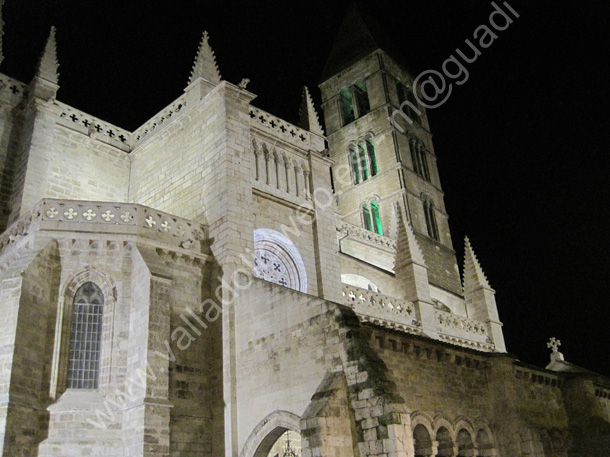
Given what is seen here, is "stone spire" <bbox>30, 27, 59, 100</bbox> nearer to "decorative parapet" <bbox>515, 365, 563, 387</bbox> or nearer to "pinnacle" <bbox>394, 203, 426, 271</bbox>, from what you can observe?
"pinnacle" <bbox>394, 203, 426, 271</bbox>

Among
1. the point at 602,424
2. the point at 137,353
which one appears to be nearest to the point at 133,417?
the point at 137,353

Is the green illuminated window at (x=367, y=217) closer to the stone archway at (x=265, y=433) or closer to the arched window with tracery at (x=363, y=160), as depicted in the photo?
the arched window with tracery at (x=363, y=160)

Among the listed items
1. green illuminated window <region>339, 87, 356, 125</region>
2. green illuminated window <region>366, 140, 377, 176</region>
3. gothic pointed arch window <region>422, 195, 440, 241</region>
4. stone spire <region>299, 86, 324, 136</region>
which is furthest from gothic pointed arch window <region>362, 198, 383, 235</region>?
stone spire <region>299, 86, 324, 136</region>

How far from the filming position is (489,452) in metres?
16.1

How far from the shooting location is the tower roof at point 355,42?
45281mm

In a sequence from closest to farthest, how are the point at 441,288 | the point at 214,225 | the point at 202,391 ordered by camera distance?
the point at 202,391
the point at 214,225
the point at 441,288

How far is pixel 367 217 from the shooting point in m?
39.7

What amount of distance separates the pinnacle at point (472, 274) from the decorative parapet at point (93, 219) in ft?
58.2

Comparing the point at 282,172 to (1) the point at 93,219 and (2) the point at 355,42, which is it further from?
(2) the point at 355,42

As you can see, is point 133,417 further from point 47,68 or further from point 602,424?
point 602,424

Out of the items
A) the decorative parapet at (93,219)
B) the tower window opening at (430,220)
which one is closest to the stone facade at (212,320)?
the decorative parapet at (93,219)

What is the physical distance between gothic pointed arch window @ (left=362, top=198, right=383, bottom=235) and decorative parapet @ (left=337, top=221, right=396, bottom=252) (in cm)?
452

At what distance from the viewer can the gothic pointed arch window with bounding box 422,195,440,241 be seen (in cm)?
3966

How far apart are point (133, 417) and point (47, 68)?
12.5m
